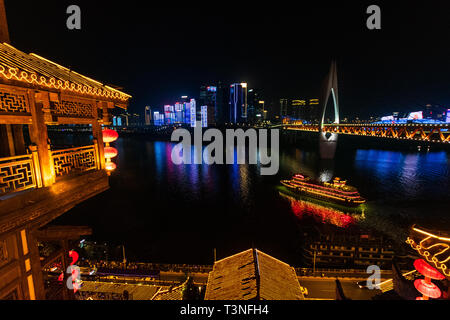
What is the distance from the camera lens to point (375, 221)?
2133 centimetres

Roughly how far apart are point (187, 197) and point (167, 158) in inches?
1133

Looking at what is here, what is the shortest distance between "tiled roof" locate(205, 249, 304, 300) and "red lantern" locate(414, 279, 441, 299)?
9.93 feet

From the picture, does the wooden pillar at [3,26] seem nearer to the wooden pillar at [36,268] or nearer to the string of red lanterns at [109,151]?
the string of red lanterns at [109,151]

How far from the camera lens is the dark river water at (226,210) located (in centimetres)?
1802

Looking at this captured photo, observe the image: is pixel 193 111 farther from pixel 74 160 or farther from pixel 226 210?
pixel 74 160

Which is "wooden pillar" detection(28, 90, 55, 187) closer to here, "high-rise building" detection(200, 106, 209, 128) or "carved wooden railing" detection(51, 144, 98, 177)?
"carved wooden railing" detection(51, 144, 98, 177)

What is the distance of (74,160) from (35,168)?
771mm

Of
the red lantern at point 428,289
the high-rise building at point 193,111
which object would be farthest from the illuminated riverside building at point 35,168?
the high-rise building at point 193,111

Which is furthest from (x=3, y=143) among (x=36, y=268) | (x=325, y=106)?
(x=325, y=106)

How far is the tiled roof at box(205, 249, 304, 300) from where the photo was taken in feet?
17.2

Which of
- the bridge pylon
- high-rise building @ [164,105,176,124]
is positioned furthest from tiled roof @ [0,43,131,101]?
high-rise building @ [164,105,176,124]

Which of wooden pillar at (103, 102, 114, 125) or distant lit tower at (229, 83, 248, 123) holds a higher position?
distant lit tower at (229, 83, 248, 123)
